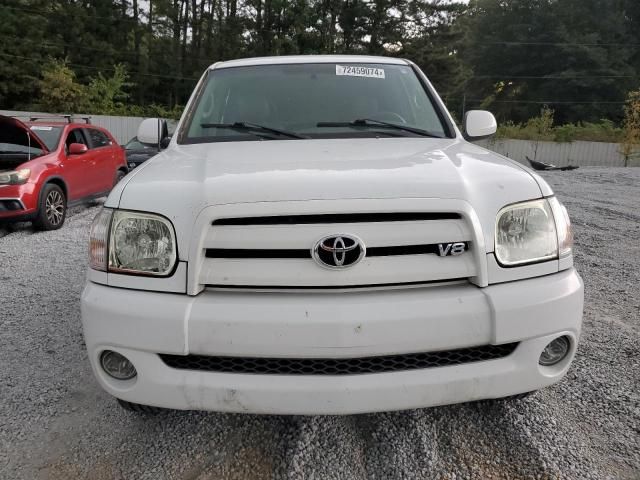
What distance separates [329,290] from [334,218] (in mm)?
249

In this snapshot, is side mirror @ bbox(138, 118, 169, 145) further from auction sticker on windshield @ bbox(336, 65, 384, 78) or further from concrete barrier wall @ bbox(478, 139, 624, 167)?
concrete barrier wall @ bbox(478, 139, 624, 167)

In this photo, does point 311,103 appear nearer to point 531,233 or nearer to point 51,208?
point 531,233

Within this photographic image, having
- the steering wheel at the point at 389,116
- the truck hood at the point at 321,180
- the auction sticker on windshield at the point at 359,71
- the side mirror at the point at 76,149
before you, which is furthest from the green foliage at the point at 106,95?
the truck hood at the point at 321,180

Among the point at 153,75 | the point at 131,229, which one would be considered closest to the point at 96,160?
the point at 131,229

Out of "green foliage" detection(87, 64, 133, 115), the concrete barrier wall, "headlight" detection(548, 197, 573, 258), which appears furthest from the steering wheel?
"green foliage" detection(87, 64, 133, 115)

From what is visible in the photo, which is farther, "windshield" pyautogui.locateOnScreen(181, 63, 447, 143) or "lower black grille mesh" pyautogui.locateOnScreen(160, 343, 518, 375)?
"windshield" pyautogui.locateOnScreen(181, 63, 447, 143)

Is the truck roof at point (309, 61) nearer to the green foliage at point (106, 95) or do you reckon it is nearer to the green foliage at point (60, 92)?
the green foliage at point (60, 92)

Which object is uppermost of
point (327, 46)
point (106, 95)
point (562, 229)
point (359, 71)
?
point (327, 46)

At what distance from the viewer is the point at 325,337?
5.08 ft

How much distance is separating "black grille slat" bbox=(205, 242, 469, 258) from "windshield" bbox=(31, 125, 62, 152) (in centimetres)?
651

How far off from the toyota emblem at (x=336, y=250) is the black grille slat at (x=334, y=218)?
0.07m

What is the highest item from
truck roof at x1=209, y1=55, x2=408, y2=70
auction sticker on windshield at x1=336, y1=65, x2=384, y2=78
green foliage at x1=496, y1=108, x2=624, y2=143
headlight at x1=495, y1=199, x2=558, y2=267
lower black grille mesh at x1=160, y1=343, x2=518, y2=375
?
green foliage at x1=496, y1=108, x2=624, y2=143

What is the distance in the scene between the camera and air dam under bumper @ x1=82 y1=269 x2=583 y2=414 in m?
1.56

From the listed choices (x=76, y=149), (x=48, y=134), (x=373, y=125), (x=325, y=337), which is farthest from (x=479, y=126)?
(x=48, y=134)
